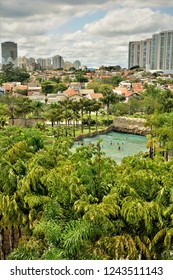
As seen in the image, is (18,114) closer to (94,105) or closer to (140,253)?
(94,105)

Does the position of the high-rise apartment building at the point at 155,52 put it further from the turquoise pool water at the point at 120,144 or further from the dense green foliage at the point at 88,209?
the dense green foliage at the point at 88,209

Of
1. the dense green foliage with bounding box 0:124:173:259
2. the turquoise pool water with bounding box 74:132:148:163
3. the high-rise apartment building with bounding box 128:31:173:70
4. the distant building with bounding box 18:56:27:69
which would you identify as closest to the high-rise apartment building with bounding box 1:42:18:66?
the turquoise pool water with bounding box 74:132:148:163

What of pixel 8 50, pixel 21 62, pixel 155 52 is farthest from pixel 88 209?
pixel 21 62

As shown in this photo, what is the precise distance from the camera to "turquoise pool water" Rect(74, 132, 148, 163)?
22775 millimetres

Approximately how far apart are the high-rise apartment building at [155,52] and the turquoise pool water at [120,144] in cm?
1034

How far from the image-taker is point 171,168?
272 inches

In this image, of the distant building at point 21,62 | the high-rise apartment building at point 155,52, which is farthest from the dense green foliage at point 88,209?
the distant building at point 21,62

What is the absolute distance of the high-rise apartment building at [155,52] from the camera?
178 feet

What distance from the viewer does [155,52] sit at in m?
70.5

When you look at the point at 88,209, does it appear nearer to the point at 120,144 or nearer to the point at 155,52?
the point at 120,144

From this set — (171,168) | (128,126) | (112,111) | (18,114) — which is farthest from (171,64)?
(171,168)

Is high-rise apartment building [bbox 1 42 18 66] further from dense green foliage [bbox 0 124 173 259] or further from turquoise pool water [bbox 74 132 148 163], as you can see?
dense green foliage [bbox 0 124 173 259]

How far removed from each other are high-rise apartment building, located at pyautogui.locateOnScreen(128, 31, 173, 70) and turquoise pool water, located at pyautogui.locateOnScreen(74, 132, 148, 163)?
33.9ft
